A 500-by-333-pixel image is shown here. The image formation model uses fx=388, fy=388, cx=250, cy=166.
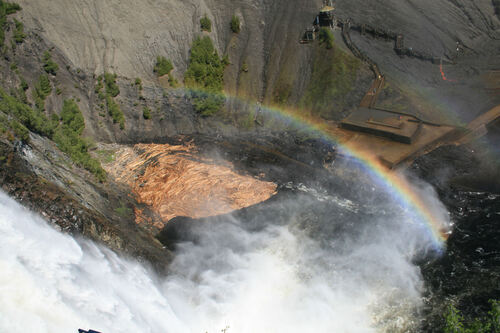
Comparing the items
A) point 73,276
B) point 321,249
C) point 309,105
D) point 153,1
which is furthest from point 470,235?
point 153,1

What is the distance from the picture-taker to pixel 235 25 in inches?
1656

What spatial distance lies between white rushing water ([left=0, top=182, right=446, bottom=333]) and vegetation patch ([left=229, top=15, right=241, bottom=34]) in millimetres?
24490

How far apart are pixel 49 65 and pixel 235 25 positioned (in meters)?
19.1

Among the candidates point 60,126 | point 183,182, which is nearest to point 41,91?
point 60,126

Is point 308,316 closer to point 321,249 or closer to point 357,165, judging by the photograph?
point 321,249

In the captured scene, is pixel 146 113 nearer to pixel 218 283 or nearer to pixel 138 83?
pixel 138 83

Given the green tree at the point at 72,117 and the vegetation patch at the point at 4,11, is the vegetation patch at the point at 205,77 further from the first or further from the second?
the vegetation patch at the point at 4,11

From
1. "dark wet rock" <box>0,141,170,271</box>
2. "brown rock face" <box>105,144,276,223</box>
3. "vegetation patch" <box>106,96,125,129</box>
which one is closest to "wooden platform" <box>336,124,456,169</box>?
"brown rock face" <box>105,144,276,223</box>

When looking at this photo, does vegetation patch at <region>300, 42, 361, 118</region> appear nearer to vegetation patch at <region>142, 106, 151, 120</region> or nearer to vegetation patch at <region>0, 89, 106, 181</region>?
vegetation patch at <region>142, 106, 151, 120</region>

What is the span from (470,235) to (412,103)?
54.3 feet

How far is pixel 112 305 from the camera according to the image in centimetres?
1500

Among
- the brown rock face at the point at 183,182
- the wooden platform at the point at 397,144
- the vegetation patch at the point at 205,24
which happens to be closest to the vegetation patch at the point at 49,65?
the brown rock face at the point at 183,182

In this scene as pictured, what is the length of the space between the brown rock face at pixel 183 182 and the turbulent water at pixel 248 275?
174 cm

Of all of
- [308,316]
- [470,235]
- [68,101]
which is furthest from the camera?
[68,101]
